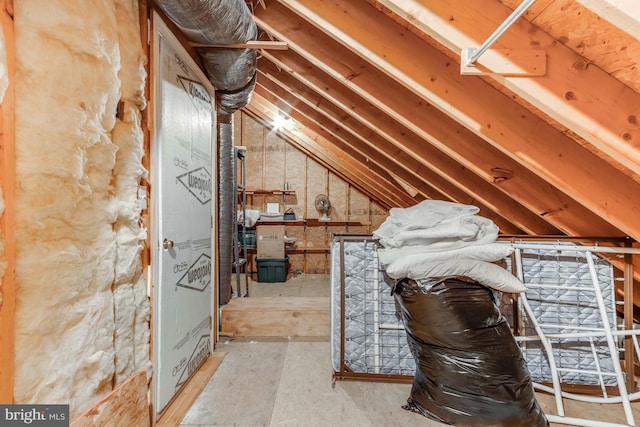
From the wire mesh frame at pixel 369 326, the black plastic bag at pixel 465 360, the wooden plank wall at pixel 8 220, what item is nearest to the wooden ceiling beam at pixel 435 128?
the black plastic bag at pixel 465 360

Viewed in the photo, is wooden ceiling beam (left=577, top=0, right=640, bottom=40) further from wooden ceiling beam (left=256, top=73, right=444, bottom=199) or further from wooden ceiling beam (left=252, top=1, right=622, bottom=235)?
Result: wooden ceiling beam (left=256, top=73, right=444, bottom=199)

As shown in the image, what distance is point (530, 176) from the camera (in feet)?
5.06

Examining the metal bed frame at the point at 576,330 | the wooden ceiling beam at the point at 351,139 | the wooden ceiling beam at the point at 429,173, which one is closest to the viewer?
the metal bed frame at the point at 576,330

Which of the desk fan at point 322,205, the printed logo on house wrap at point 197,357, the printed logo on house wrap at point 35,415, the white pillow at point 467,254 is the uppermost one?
the desk fan at point 322,205

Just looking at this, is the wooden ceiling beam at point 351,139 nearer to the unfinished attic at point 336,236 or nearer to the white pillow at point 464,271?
the unfinished attic at point 336,236

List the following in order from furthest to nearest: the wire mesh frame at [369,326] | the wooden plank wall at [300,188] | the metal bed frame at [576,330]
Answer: the wooden plank wall at [300,188], the wire mesh frame at [369,326], the metal bed frame at [576,330]

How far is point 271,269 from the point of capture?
168 inches

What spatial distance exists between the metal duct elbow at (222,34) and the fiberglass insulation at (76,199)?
0.23 meters

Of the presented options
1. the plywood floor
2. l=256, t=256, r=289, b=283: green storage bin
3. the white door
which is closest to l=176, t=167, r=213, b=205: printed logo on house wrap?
the white door

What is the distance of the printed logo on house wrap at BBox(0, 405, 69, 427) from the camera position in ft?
2.57

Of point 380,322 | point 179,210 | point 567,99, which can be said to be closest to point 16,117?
point 179,210

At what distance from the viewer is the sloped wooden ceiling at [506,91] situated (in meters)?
0.88

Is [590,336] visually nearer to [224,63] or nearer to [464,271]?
[464,271]

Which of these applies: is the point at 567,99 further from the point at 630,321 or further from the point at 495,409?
the point at 630,321
